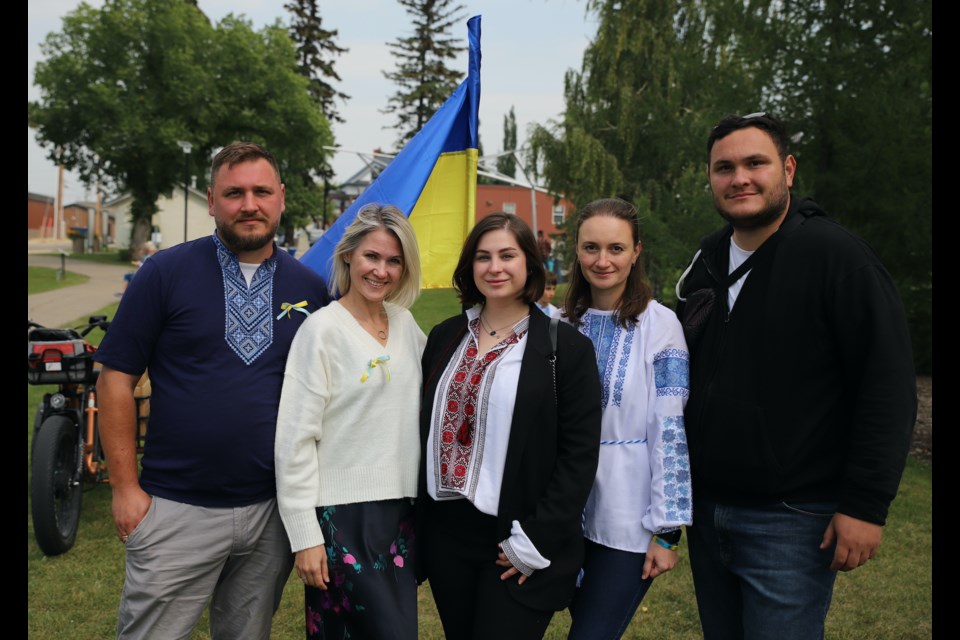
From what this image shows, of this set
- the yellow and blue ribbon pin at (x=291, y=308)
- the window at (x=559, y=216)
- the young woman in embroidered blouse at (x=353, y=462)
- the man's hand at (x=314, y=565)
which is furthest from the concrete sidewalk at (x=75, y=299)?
the window at (x=559, y=216)

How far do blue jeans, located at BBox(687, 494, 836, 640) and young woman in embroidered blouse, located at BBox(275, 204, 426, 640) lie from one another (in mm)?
1100

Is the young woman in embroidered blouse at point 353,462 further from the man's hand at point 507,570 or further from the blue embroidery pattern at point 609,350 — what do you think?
the blue embroidery pattern at point 609,350

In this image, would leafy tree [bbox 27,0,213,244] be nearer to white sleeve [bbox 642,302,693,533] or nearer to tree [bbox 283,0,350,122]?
tree [bbox 283,0,350,122]

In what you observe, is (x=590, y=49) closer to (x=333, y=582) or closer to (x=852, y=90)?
(x=852, y=90)

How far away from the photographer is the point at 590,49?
19469 millimetres

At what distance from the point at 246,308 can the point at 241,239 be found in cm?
25

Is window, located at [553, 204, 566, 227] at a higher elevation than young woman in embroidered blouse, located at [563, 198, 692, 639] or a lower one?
higher

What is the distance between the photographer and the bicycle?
15.4 ft

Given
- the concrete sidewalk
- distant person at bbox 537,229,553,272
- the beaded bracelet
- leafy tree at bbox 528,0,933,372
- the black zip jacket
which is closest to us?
the black zip jacket

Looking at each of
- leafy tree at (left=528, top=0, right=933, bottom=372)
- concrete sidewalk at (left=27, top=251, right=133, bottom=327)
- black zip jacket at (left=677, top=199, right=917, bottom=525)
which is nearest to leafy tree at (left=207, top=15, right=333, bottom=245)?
concrete sidewalk at (left=27, top=251, right=133, bottom=327)

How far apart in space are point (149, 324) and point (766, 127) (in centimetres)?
221

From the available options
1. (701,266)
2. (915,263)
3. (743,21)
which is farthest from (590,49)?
(701,266)

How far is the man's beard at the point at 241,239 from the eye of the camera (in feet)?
8.68

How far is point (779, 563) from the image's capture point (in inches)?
94.8
